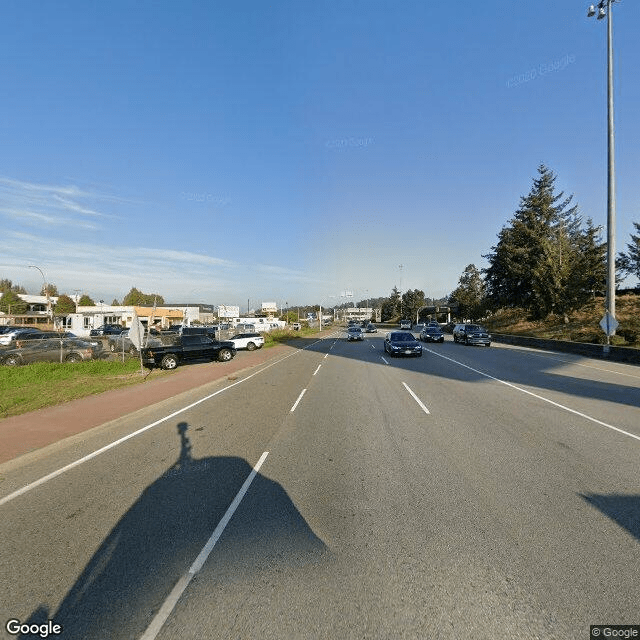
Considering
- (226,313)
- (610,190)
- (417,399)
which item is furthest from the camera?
(226,313)

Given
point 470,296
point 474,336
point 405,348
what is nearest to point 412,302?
point 470,296

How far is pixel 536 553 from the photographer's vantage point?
3.55 metres

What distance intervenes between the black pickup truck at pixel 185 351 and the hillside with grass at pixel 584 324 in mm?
26272

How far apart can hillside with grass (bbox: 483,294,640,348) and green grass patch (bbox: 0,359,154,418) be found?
30.5 m

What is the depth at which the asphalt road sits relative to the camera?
2.86 m

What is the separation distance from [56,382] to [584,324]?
49.2 m

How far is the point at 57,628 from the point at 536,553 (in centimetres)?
397

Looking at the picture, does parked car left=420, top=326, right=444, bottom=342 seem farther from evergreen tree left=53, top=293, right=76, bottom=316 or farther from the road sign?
evergreen tree left=53, top=293, right=76, bottom=316

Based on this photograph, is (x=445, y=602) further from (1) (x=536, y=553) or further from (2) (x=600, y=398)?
(2) (x=600, y=398)

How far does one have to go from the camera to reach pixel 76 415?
938 cm

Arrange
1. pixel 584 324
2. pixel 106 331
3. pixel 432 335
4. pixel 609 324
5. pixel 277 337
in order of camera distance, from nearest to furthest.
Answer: pixel 609 324, pixel 432 335, pixel 584 324, pixel 106 331, pixel 277 337

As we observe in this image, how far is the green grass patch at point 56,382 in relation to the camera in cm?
1102

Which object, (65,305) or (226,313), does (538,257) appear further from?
(65,305)

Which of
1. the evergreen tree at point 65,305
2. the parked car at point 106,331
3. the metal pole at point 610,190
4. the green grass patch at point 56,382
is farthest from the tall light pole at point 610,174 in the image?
the evergreen tree at point 65,305
